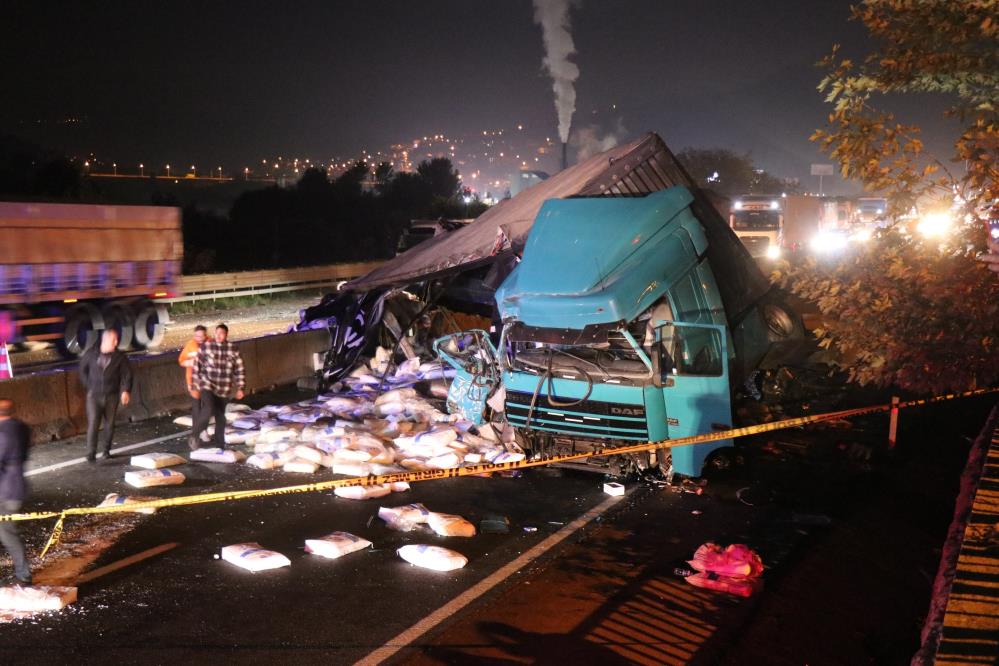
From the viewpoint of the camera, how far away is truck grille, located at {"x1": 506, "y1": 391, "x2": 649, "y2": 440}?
8.78m

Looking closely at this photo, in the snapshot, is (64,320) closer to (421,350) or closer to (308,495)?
(421,350)

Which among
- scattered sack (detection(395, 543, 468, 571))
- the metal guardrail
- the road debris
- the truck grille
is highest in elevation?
the metal guardrail

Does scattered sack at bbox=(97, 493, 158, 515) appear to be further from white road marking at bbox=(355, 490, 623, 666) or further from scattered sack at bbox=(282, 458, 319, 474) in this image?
white road marking at bbox=(355, 490, 623, 666)

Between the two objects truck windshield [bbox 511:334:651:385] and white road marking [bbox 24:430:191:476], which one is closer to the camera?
truck windshield [bbox 511:334:651:385]

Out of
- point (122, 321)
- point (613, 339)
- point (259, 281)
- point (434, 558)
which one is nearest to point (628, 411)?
point (613, 339)

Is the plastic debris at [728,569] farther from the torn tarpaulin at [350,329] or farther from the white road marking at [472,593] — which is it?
the torn tarpaulin at [350,329]

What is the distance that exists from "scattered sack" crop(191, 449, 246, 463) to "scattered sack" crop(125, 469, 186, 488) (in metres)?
0.86

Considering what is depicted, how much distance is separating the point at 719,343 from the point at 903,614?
10.9ft

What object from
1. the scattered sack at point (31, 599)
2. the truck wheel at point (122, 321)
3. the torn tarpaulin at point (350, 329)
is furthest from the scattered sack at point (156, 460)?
the truck wheel at point (122, 321)

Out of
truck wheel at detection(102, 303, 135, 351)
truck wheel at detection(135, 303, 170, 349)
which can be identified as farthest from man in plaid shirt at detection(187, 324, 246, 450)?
truck wheel at detection(135, 303, 170, 349)

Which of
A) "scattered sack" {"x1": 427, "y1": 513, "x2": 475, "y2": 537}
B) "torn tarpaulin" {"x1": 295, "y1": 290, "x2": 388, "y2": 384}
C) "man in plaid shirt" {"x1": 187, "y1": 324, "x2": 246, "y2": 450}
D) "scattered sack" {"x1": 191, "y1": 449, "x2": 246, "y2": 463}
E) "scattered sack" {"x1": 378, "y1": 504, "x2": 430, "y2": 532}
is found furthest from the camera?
"torn tarpaulin" {"x1": 295, "y1": 290, "x2": 388, "y2": 384}

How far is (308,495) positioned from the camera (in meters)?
9.06

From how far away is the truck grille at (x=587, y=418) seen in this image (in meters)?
8.78

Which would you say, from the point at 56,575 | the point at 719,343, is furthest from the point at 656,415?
the point at 56,575
